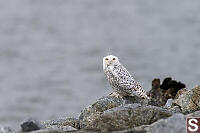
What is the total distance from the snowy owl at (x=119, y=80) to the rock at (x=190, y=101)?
1061mm

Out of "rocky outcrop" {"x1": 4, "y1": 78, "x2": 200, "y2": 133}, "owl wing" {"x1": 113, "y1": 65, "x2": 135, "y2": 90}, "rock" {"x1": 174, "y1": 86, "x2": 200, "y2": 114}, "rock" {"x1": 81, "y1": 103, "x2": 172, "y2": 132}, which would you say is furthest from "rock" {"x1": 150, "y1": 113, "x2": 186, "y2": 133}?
"owl wing" {"x1": 113, "y1": 65, "x2": 135, "y2": 90}

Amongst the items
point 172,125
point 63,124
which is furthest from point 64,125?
point 172,125

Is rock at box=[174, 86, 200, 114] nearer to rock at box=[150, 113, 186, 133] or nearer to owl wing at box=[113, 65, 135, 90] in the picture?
owl wing at box=[113, 65, 135, 90]

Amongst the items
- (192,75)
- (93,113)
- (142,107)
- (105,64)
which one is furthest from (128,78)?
(192,75)

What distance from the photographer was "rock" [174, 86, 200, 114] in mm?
14516

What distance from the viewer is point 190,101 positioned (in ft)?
→ 48.2

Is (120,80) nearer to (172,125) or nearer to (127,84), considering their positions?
(127,84)

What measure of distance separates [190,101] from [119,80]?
1.53 m

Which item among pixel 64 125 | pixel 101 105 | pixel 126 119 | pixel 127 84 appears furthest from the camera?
pixel 127 84

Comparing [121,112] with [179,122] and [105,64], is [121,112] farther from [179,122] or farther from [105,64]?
[105,64]

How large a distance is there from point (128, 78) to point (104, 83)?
33.0 meters

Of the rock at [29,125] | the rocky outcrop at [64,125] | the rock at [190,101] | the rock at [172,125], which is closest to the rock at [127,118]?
the rocky outcrop at [64,125]

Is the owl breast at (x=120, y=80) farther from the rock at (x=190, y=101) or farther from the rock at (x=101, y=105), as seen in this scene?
the rock at (x=190, y=101)

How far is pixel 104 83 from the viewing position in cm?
4881
